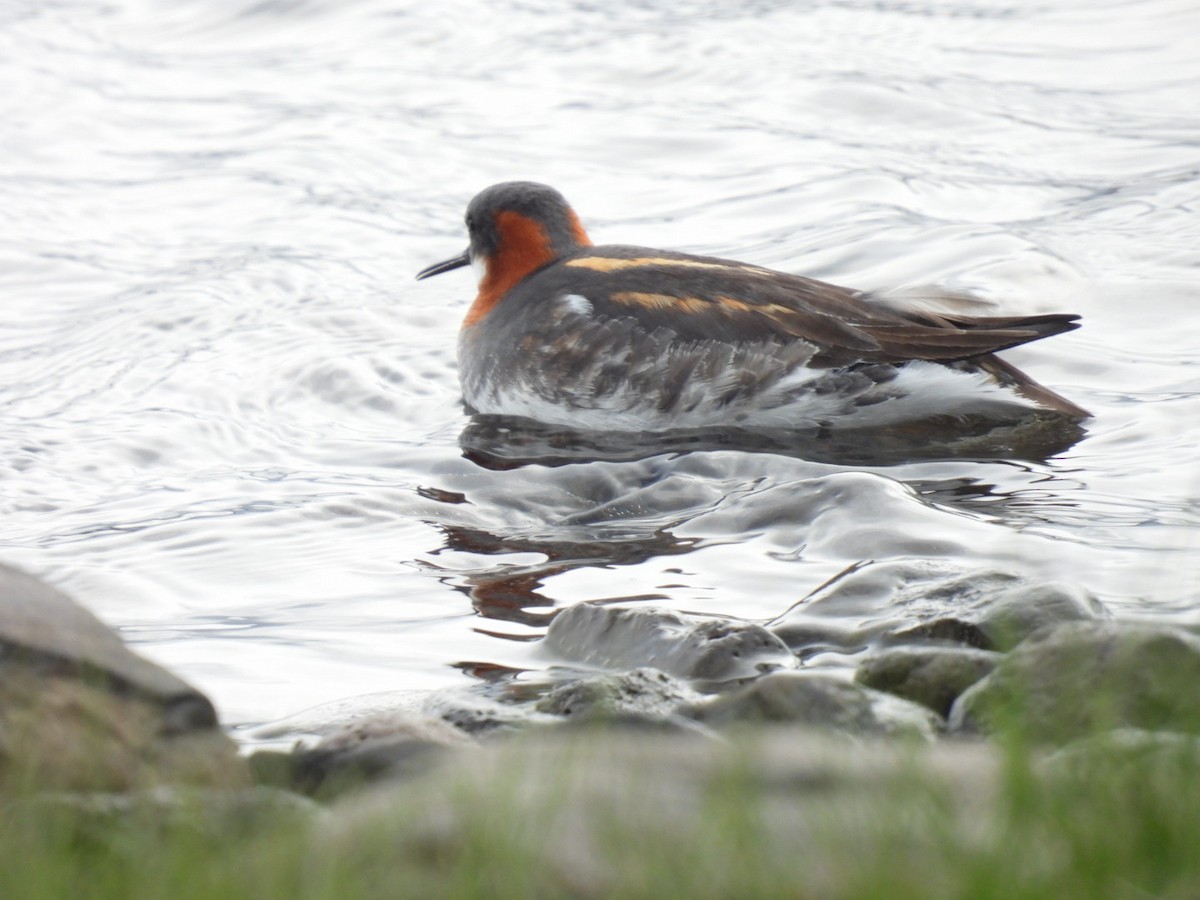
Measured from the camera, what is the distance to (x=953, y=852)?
246cm

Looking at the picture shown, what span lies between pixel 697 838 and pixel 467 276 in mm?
9542

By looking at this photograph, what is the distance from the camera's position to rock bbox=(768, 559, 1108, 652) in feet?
13.7

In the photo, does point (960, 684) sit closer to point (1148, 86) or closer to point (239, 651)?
point (239, 651)

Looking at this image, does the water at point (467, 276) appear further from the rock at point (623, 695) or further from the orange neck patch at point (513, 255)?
the rock at point (623, 695)

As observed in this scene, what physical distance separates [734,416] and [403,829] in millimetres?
5153

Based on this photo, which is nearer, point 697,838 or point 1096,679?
point 697,838

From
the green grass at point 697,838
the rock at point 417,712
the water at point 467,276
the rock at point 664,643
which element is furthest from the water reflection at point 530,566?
the green grass at point 697,838

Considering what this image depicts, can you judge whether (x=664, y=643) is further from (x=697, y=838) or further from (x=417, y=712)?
(x=697, y=838)

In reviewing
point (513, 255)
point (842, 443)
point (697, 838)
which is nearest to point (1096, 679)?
point (697, 838)

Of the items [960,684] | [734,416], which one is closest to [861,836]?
[960,684]

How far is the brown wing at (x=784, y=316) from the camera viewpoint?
7.43m

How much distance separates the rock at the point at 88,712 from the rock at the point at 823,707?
1.18 metres

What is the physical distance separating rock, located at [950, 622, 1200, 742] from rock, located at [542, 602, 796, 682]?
1.02 metres

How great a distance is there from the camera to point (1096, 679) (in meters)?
3.46
